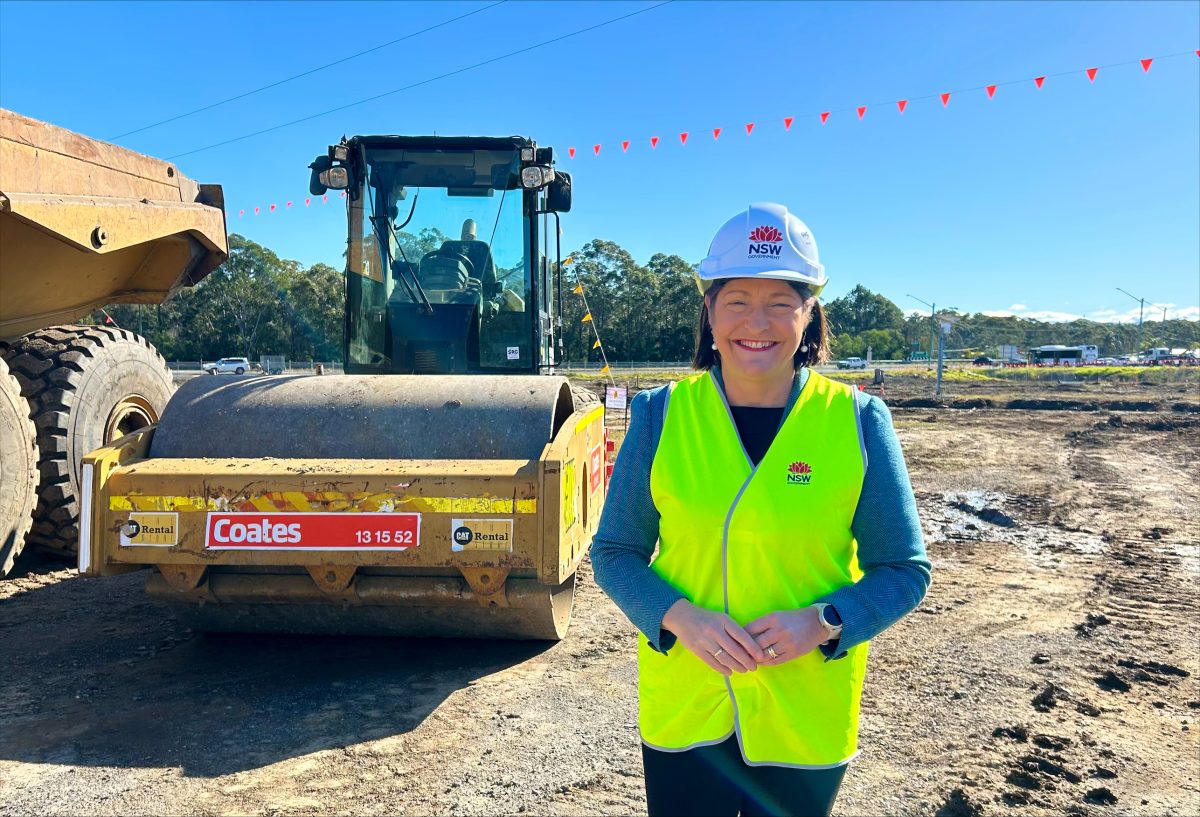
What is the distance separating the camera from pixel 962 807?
123 inches

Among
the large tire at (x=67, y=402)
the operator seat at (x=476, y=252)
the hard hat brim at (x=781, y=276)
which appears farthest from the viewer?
the operator seat at (x=476, y=252)

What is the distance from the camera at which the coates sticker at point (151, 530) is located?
3.63m

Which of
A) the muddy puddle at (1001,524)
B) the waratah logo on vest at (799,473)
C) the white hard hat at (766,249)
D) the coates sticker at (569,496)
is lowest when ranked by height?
the muddy puddle at (1001,524)

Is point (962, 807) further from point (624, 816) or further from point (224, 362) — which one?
point (224, 362)

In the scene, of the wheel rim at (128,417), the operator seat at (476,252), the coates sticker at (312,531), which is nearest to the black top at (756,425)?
the coates sticker at (312,531)

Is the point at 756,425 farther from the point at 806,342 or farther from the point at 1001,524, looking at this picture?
the point at 1001,524

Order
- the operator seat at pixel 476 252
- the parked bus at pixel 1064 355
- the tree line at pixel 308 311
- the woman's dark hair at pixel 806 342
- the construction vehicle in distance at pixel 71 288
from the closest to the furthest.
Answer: the woman's dark hair at pixel 806 342
the construction vehicle in distance at pixel 71 288
the operator seat at pixel 476 252
the tree line at pixel 308 311
the parked bus at pixel 1064 355

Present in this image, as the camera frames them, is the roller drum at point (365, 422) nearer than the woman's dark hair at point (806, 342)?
No

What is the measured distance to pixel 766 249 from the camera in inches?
73.1

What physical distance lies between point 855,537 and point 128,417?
5767 mm

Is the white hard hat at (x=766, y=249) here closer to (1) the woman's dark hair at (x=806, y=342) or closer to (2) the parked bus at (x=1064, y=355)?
(1) the woman's dark hair at (x=806, y=342)

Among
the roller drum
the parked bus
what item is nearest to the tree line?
the parked bus

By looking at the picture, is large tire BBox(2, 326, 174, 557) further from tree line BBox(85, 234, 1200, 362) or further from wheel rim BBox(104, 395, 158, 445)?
tree line BBox(85, 234, 1200, 362)

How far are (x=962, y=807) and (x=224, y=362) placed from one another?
5046 cm
